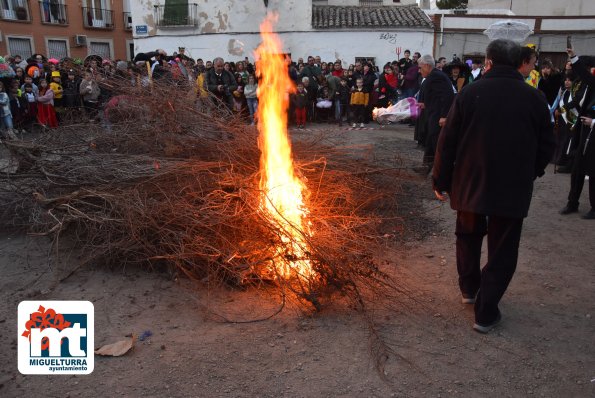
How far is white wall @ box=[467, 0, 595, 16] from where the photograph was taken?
21641 mm

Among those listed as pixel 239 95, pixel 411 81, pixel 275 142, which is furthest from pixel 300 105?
pixel 275 142

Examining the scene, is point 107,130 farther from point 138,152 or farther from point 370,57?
point 370,57

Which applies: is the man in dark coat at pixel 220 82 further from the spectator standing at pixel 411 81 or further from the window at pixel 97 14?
the window at pixel 97 14

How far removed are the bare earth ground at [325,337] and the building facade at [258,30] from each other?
55.5 ft

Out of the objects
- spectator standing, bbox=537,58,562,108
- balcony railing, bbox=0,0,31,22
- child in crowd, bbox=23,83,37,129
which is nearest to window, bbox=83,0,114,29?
balcony railing, bbox=0,0,31,22

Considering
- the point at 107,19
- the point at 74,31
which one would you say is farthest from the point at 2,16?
the point at 107,19

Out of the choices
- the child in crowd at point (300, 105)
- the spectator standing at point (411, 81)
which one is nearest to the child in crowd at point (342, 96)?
the child in crowd at point (300, 105)

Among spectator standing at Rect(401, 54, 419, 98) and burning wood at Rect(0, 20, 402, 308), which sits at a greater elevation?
spectator standing at Rect(401, 54, 419, 98)

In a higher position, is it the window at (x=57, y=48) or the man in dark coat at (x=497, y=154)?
the window at (x=57, y=48)

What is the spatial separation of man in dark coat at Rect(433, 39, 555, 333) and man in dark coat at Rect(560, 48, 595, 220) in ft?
9.43

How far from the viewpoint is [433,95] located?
7301 millimetres

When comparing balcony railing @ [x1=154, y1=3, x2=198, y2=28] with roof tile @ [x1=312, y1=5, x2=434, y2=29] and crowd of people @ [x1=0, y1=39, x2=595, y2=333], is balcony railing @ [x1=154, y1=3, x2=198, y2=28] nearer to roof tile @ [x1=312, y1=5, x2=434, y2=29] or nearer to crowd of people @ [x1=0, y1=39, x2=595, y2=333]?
roof tile @ [x1=312, y1=5, x2=434, y2=29]

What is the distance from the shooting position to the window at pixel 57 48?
87.3 feet

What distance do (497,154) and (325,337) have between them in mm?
1756
